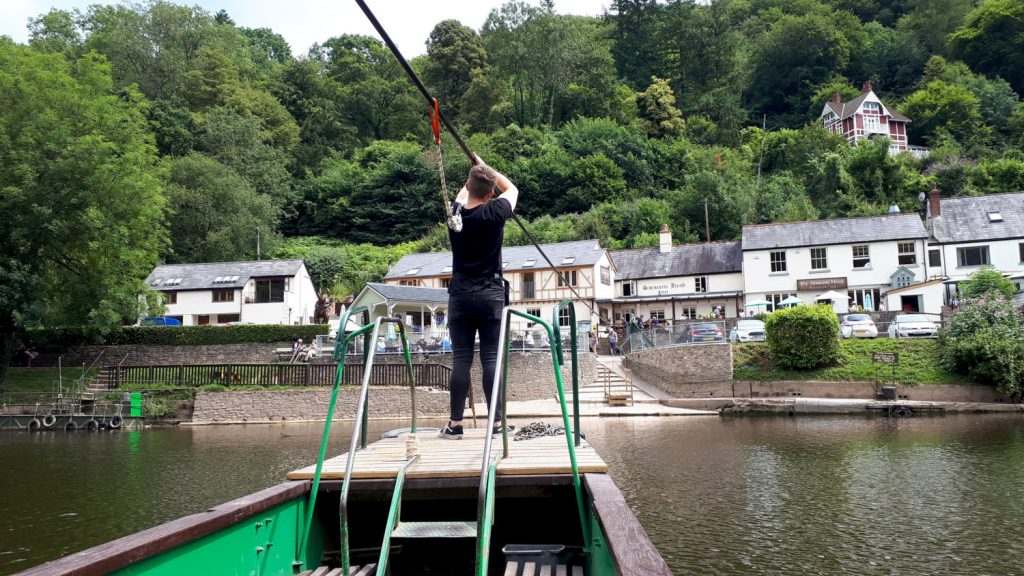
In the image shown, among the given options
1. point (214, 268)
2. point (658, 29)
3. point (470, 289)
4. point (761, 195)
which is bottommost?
point (470, 289)

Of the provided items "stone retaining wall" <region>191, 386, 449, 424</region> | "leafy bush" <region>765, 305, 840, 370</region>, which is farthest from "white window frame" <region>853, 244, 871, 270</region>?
"stone retaining wall" <region>191, 386, 449, 424</region>

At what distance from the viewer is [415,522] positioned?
4.03 meters

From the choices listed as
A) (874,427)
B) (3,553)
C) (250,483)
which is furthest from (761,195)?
(3,553)

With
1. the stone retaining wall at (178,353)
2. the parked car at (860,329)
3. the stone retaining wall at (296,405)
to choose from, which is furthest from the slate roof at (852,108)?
the stone retaining wall at (296,405)

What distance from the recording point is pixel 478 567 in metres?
2.86

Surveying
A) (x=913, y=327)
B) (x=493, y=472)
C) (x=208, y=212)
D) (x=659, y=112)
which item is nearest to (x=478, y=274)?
(x=493, y=472)

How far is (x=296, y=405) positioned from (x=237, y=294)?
20.4 meters

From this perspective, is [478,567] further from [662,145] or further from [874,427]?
[662,145]

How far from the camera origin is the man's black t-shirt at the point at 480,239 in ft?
16.1

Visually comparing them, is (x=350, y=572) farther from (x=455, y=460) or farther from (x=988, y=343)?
(x=988, y=343)

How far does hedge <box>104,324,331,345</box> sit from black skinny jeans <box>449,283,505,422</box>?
1323 inches

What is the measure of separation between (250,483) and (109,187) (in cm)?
2526

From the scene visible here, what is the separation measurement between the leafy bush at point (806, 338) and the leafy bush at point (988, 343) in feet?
14.1

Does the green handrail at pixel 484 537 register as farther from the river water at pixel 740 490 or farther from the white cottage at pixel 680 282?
the white cottage at pixel 680 282
